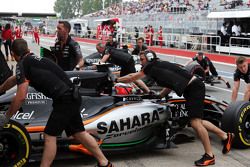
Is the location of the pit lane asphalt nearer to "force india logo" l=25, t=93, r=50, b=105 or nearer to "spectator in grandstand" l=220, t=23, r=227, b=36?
"force india logo" l=25, t=93, r=50, b=105

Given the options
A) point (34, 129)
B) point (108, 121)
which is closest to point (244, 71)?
point (108, 121)

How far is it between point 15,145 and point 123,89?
6.52 feet

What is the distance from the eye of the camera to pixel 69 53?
24.1 feet

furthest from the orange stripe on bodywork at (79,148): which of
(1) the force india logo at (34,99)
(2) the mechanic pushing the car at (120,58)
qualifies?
(2) the mechanic pushing the car at (120,58)

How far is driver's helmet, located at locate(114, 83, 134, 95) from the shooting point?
238 inches

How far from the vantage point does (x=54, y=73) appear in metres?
4.26

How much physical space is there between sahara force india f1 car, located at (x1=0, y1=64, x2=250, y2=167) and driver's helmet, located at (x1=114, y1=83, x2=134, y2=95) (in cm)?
8

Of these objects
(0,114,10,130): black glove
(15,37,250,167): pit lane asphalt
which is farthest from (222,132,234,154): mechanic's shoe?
(0,114,10,130): black glove

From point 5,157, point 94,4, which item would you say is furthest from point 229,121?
point 94,4

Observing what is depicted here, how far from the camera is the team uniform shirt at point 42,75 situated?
4.16m

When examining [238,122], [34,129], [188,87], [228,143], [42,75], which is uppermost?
[42,75]

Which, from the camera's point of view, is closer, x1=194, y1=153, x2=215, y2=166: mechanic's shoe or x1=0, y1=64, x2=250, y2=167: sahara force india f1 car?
x1=0, y1=64, x2=250, y2=167: sahara force india f1 car

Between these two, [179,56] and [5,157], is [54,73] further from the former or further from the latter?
[179,56]

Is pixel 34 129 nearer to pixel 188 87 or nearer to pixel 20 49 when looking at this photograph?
pixel 20 49
